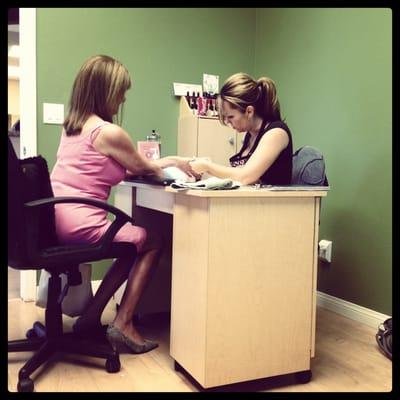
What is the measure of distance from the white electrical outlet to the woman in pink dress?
1124mm

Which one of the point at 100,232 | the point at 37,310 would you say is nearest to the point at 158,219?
the point at 100,232

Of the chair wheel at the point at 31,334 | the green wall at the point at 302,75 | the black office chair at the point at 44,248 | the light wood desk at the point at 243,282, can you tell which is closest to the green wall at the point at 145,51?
the green wall at the point at 302,75

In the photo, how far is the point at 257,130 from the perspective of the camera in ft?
6.68

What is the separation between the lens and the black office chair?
1.54 metres

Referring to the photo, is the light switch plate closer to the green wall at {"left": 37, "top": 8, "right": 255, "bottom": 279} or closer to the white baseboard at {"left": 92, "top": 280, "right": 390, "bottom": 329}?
the green wall at {"left": 37, "top": 8, "right": 255, "bottom": 279}

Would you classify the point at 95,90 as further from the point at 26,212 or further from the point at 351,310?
the point at 351,310

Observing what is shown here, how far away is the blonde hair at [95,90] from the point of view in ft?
5.88

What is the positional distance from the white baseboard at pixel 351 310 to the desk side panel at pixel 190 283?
3.77 ft

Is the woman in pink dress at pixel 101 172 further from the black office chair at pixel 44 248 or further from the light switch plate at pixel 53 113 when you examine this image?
the light switch plate at pixel 53 113

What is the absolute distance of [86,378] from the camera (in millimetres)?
1653
